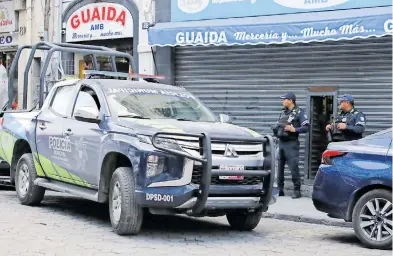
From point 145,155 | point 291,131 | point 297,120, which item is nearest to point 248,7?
point 297,120

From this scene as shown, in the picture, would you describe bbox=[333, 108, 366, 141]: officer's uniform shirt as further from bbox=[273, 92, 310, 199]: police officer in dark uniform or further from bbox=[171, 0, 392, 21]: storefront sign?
bbox=[171, 0, 392, 21]: storefront sign

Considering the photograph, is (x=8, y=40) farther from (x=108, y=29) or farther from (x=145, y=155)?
(x=145, y=155)

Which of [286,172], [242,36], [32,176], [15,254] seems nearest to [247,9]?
[242,36]

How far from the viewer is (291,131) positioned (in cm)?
1270

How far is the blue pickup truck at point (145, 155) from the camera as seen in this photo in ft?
26.6

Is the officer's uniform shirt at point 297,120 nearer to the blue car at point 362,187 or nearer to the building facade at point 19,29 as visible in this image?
the blue car at point 362,187

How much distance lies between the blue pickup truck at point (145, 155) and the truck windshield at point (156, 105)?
0.01m

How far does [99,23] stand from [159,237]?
10283 millimetres

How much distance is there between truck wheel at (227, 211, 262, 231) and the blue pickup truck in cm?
1

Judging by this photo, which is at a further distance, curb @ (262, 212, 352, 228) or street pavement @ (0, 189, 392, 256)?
curb @ (262, 212, 352, 228)

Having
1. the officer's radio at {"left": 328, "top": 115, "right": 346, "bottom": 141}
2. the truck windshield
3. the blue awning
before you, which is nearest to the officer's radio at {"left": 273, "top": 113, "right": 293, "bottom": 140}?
the officer's radio at {"left": 328, "top": 115, "right": 346, "bottom": 141}

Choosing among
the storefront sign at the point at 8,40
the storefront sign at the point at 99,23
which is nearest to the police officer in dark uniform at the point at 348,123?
the storefront sign at the point at 99,23

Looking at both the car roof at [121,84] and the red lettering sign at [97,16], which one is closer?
the car roof at [121,84]

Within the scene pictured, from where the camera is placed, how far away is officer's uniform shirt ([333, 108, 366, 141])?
11.8 meters
